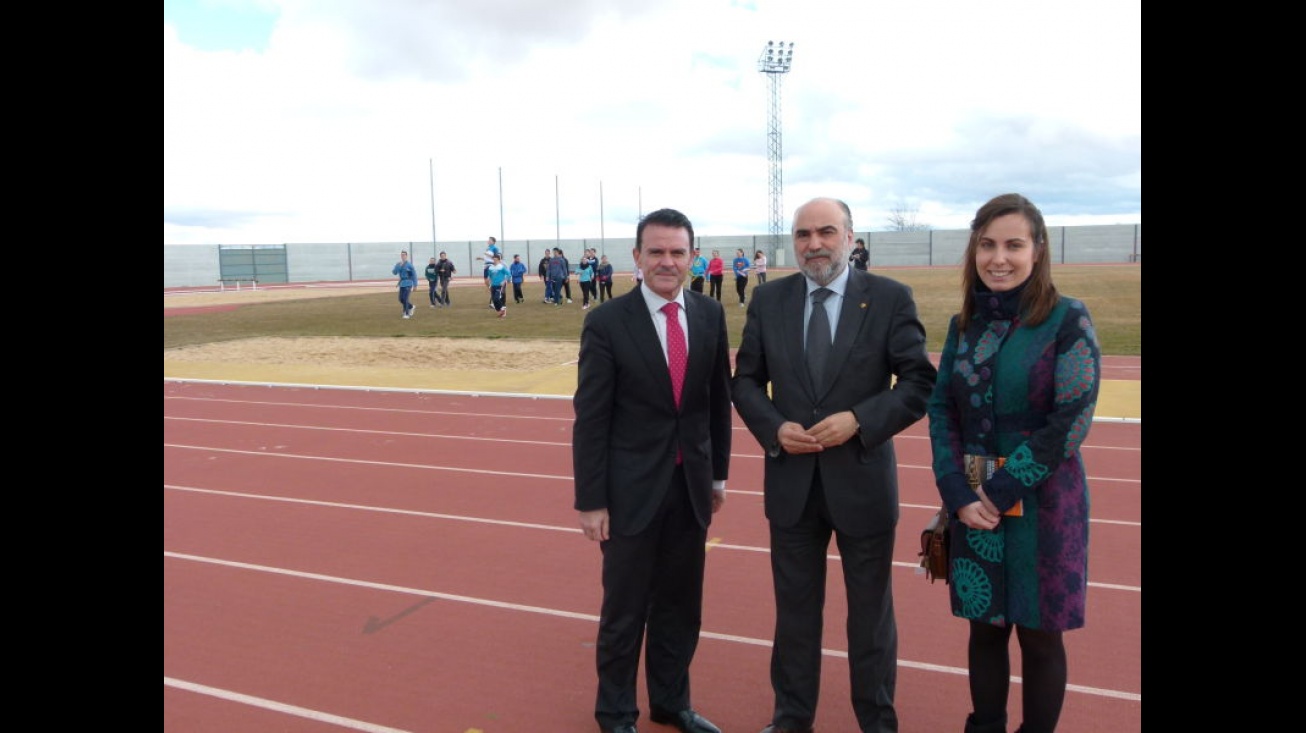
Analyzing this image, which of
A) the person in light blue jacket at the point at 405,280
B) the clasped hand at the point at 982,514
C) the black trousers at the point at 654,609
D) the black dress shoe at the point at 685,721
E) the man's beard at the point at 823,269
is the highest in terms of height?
the person in light blue jacket at the point at 405,280

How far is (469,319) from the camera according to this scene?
71.7ft

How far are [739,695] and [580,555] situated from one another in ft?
6.26

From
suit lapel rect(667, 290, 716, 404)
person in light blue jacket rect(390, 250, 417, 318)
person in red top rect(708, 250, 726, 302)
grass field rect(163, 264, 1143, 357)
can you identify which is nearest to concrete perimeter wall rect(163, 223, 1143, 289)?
grass field rect(163, 264, 1143, 357)

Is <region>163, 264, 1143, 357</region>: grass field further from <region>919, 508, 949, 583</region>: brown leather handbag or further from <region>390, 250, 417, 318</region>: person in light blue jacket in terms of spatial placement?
<region>919, 508, 949, 583</region>: brown leather handbag

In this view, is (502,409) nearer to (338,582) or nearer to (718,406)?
(338,582)

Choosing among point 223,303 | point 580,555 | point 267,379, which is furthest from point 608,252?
point 580,555

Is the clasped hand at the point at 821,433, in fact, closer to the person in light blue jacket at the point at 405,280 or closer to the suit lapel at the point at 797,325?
the suit lapel at the point at 797,325

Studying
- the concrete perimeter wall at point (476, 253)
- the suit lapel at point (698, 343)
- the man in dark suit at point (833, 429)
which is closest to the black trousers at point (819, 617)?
the man in dark suit at point (833, 429)

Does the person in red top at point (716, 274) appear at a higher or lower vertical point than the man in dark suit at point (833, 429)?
higher

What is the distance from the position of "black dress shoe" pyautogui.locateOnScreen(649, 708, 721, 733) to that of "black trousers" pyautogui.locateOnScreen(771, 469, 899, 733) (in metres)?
0.25

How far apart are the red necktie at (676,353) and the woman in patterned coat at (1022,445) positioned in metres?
0.89

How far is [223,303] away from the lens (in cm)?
3131

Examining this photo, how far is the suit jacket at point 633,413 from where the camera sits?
10.4ft

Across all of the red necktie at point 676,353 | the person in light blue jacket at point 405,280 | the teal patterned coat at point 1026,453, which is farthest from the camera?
the person in light blue jacket at point 405,280
